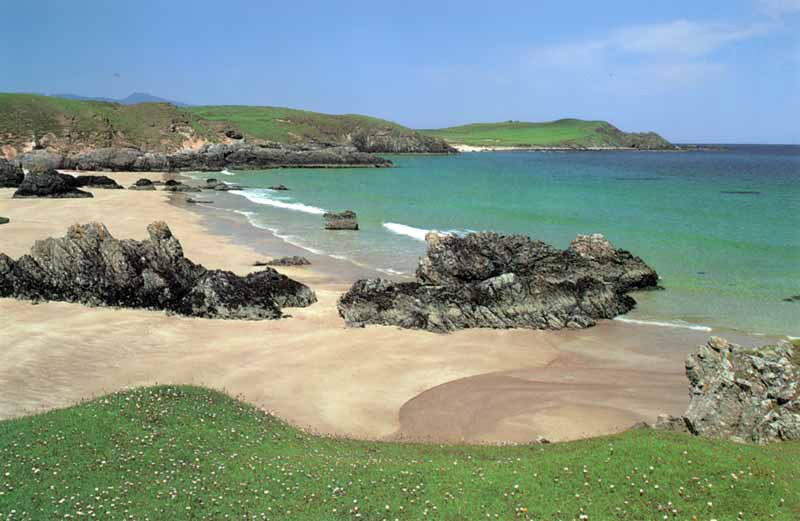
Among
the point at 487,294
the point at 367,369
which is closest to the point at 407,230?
the point at 487,294

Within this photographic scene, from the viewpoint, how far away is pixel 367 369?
19453 mm

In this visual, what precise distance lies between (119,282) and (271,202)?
44.4 metres

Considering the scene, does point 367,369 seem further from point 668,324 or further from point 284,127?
point 284,127

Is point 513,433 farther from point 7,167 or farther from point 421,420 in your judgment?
point 7,167

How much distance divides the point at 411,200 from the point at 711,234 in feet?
112

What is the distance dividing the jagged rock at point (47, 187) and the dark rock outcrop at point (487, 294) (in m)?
48.3

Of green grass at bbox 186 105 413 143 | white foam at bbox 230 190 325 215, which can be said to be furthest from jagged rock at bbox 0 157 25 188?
green grass at bbox 186 105 413 143

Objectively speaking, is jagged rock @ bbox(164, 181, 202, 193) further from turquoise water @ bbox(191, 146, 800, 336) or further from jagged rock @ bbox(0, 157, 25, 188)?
jagged rock @ bbox(0, 157, 25, 188)

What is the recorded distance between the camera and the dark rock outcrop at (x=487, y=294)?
23781 mm

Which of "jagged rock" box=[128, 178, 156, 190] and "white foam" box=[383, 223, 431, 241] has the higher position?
"jagged rock" box=[128, 178, 156, 190]

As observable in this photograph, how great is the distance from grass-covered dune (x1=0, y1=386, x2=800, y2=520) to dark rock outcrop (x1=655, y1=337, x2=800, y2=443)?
790mm

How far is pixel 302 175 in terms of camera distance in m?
114

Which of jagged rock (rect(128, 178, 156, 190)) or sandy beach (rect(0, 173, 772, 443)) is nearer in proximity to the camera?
sandy beach (rect(0, 173, 772, 443))

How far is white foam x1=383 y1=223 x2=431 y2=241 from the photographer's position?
152 ft
